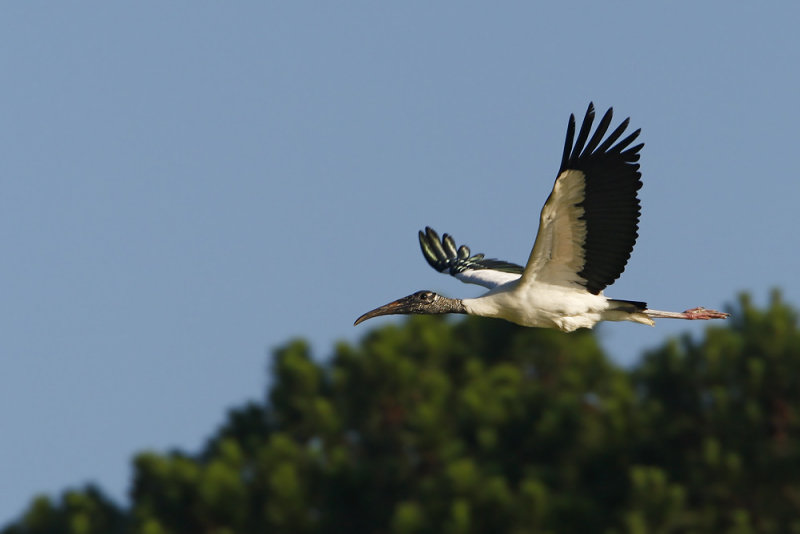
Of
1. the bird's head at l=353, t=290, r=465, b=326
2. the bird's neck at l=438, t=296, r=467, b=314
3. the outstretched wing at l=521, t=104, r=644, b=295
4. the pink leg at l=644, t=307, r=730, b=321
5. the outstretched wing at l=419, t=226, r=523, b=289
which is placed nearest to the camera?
the outstretched wing at l=521, t=104, r=644, b=295

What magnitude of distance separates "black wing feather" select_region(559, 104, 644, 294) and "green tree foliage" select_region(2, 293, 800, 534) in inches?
293

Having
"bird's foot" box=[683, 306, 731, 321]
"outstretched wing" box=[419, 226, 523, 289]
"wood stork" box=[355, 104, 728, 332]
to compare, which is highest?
"outstretched wing" box=[419, 226, 523, 289]

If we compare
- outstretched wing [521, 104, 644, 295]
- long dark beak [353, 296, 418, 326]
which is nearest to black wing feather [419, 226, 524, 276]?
long dark beak [353, 296, 418, 326]

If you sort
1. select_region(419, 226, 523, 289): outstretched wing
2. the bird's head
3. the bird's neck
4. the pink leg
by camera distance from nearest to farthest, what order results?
the pink leg, the bird's neck, the bird's head, select_region(419, 226, 523, 289): outstretched wing

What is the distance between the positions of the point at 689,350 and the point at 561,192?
37.2ft

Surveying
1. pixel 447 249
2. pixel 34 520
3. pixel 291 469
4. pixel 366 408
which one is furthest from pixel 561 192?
pixel 34 520

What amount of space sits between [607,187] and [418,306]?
96.6 inches

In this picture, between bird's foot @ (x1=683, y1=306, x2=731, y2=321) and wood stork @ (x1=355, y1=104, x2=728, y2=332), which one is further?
bird's foot @ (x1=683, y1=306, x2=731, y2=321)

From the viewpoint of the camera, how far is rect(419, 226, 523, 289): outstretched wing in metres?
14.5

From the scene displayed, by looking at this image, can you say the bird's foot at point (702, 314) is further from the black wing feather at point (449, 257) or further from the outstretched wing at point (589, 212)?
the black wing feather at point (449, 257)

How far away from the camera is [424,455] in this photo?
21453mm

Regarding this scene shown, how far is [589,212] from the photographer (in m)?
11.3

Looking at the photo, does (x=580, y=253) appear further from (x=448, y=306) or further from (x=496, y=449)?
(x=496, y=449)

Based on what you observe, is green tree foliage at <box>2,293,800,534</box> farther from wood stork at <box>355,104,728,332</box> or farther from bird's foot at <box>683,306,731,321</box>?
wood stork at <box>355,104,728,332</box>
